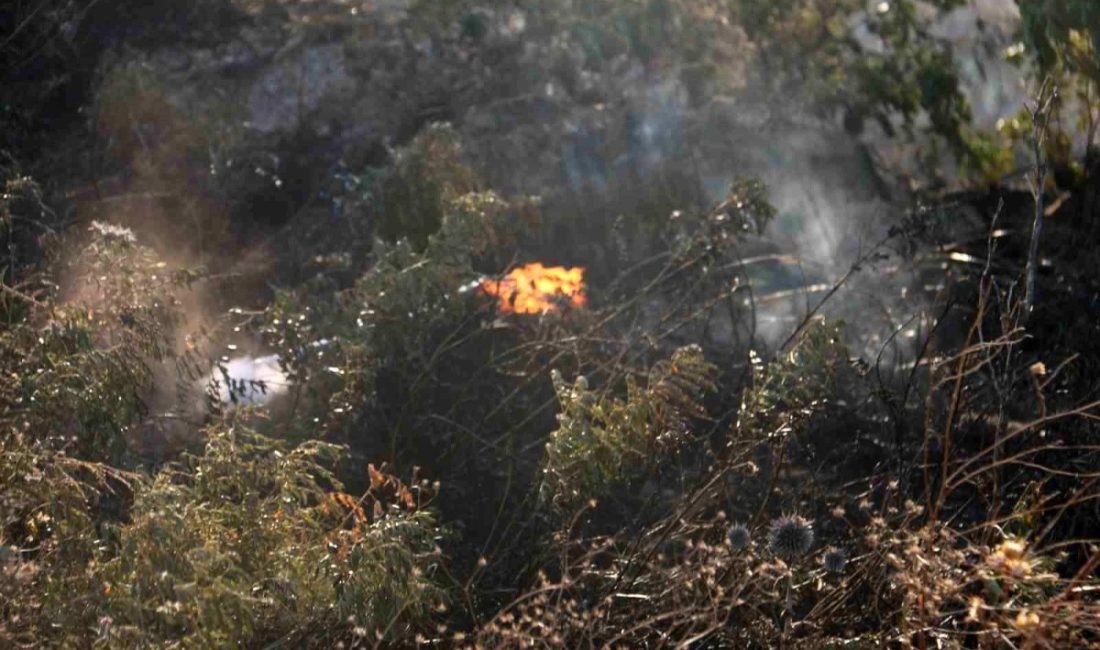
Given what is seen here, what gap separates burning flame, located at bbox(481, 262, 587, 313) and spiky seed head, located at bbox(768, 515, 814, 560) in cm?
186

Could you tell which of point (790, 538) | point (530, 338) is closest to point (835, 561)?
point (790, 538)

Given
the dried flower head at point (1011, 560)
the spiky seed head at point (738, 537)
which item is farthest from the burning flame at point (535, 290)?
the dried flower head at point (1011, 560)

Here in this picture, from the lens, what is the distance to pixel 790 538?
3316mm

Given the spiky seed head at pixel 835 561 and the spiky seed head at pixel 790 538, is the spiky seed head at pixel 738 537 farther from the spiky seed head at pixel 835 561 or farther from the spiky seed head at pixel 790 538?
the spiky seed head at pixel 835 561

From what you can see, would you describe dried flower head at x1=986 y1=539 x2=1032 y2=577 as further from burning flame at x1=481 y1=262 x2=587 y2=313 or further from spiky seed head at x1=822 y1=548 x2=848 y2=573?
burning flame at x1=481 y1=262 x2=587 y2=313

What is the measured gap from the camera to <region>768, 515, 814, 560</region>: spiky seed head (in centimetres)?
331

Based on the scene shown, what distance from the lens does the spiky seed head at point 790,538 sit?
331 cm

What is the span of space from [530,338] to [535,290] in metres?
0.35

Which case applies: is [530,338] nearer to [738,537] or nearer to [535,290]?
[535,290]

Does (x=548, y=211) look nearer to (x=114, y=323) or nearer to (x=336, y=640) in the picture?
(x=114, y=323)

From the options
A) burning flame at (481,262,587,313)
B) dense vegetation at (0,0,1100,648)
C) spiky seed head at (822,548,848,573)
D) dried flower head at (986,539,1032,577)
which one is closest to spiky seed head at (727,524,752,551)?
dense vegetation at (0,0,1100,648)

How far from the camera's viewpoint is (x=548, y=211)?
6520 mm

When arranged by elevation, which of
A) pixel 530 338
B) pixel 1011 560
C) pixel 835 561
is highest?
pixel 1011 560

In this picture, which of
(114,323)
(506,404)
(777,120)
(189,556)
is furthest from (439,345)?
(777,120)
